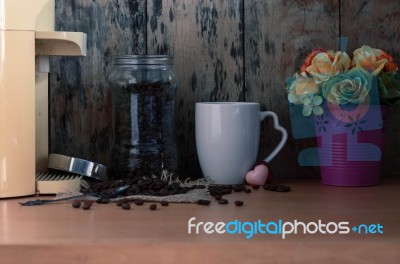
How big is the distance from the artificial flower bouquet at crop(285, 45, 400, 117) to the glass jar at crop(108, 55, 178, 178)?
0.23 meters

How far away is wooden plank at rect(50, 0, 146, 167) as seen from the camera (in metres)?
1.39

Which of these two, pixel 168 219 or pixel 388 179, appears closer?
pixel 168 219

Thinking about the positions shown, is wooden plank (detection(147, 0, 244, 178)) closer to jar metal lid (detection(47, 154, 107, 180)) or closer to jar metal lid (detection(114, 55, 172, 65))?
jar metal lid (detection(114, 55, 172, 65))

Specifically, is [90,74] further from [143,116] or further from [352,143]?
[352,143]

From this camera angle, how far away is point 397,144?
4.69 ft

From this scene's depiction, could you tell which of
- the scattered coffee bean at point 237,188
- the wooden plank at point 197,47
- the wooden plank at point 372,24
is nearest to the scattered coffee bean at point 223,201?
the scattered coffee bean at point 237,188

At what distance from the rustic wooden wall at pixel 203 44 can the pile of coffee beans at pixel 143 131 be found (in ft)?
0.32

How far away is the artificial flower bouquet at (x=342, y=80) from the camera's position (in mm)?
1218

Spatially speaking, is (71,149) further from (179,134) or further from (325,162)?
(325,162)

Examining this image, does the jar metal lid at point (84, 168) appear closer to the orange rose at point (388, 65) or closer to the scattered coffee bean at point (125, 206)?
the scattered coffee bean at point (125, 206)

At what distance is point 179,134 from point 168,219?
0.46 m

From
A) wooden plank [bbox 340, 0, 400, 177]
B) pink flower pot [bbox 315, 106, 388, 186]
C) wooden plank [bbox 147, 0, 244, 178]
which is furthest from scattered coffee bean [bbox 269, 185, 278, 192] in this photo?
wooden plank [bbox 340, 0, 400, 177]

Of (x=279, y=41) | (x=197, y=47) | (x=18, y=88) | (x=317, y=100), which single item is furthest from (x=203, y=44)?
(x=18, y=88)

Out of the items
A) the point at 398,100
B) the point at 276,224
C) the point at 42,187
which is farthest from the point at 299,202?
the point at 42,187
